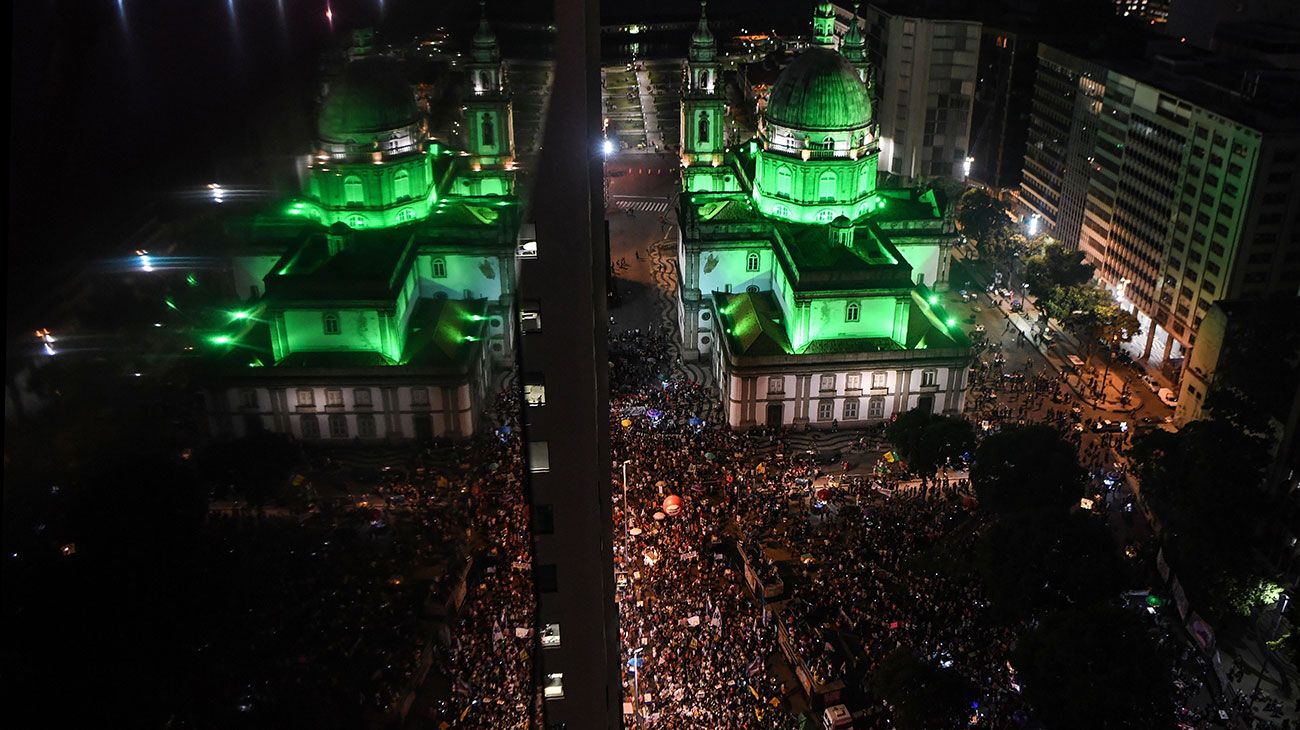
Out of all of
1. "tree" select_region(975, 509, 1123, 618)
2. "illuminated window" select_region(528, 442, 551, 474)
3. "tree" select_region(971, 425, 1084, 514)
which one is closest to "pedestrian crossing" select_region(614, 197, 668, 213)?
"tree" select_region(971, 425, 1084, 514)

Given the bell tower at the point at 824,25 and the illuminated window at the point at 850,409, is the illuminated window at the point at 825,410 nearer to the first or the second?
the illuminated window at the point at 850,409

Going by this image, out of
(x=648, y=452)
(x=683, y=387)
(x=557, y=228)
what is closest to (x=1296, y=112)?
(x=683, y=387)

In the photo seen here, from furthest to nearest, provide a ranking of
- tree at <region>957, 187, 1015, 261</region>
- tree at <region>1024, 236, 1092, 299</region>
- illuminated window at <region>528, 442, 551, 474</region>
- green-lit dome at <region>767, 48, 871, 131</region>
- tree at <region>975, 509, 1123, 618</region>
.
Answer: tree at <region>957, 187, 1015, 261</region>
tree at <region>1024, 236, 1092, 299</region>
green-lit dome at <region>767, 48, 871, 131</region>
tree at <region>975, 509, 1123, 618</region>
illuminated window at <region>528, 442, 551, 474</region>

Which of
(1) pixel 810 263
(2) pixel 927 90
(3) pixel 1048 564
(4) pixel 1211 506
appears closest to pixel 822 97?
(1) pixel 810 263

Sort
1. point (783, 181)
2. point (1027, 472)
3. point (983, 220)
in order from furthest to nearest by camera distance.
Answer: point (983, 220), point (783, 181), point (1027, 472)

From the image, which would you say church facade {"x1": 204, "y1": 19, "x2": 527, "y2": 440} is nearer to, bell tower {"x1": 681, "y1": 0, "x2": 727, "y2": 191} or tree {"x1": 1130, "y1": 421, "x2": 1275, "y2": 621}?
tree {"x1": 1130, "y1": 421, "x2": 1275, "y2": 621}

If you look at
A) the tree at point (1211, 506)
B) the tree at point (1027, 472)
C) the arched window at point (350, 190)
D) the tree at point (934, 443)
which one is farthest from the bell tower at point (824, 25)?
the arched window at point (350, 190)

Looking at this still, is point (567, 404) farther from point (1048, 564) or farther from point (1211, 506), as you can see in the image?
point (1211, 506)
